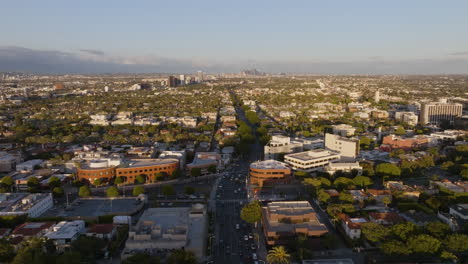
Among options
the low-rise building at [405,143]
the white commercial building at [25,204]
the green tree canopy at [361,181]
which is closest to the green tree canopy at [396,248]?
the green tree canopy at [361,181]

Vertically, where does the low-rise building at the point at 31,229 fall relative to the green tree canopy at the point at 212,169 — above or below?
below

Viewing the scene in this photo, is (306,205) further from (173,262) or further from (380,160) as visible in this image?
(380,160)

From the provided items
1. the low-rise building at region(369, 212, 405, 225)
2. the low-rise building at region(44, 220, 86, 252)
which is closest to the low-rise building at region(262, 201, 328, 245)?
the low-rise building at region(369, 212, 405, 225)

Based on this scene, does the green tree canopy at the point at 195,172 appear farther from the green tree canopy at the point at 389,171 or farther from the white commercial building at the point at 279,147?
the green tree canopy at the point at 389,171

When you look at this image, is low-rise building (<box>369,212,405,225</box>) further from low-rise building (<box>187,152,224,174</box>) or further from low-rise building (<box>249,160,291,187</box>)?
low-rise building (<box>187,152,224,174</box>)

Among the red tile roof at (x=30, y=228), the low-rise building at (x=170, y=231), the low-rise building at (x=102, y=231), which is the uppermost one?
the low-rise building at (x=170, y=231)

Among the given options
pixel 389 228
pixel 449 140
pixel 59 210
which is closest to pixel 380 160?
pixel 449 140
